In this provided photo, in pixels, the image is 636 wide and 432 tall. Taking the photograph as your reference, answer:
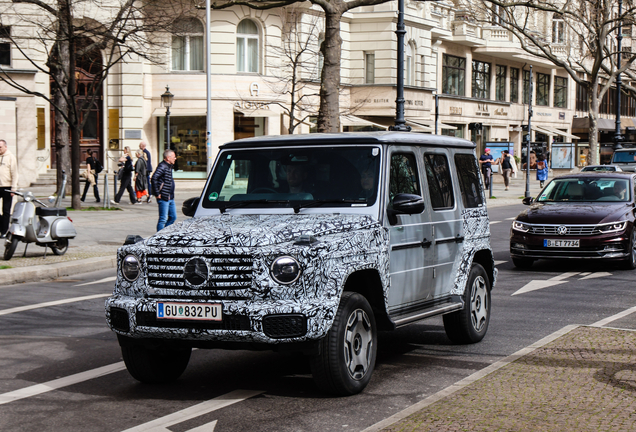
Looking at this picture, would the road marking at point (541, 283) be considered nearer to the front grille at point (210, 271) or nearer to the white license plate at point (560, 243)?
the white license plate at point (560, 243)

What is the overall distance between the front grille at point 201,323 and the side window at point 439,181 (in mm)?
2466

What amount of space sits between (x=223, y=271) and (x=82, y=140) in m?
35.0

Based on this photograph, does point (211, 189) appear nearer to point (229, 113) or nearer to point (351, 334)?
point (351, 334)

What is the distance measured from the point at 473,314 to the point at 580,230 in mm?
6082

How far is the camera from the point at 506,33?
5550cm

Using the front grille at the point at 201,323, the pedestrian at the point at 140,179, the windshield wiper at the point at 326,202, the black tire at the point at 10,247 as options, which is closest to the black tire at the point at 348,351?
the front grille at the point at 201,323

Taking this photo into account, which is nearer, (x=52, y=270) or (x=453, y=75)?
(x=52, y=270)

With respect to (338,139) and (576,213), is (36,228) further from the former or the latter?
(338,139)

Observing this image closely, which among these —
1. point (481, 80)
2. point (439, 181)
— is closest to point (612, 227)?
point (439, 181)

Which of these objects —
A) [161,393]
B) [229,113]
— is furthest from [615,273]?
[229,113]

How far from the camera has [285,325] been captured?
579 cm

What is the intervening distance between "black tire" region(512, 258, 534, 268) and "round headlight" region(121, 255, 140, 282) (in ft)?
30.7

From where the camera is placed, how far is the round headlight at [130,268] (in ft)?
20.4

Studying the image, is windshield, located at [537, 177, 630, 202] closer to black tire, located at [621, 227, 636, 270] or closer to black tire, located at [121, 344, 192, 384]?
black tire, located at [621, 227, 636, 270]
